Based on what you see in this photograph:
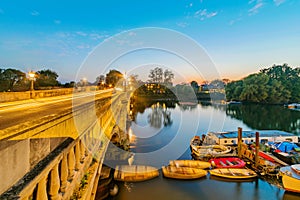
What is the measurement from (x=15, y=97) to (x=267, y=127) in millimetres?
36752

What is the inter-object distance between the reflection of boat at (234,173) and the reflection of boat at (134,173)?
423 centimetres

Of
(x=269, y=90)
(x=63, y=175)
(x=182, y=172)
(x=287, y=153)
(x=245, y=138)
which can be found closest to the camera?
(x=63, y=175)

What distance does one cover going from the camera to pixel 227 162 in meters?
15.7

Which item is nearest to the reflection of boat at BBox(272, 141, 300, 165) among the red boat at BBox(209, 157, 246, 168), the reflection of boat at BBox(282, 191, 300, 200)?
the red boat at BBox(209, 157, 246, 168)

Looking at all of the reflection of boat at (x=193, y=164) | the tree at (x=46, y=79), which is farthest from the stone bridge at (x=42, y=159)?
the tree at (x=46, y=79)

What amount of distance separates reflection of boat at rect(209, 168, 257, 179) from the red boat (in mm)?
461

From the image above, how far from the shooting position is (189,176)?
43.9 ft

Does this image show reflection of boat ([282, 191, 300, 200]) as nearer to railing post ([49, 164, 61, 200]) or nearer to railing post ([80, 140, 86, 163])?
railing post ([80, 140, 86, 163])

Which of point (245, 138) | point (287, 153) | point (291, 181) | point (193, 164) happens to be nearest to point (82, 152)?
point (193, 164)

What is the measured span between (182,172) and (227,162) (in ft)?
14.0

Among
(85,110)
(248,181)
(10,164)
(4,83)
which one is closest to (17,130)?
(10,164)

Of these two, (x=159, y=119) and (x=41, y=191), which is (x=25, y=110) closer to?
(x=41, y=191)

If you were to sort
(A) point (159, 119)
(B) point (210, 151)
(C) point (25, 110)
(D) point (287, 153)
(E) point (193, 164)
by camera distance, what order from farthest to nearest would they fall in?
(A) point (159, 119) → (B) point (210, 151) → (D) point (287, 153) → (E) point (193, 164) → (C) point (25, 110)

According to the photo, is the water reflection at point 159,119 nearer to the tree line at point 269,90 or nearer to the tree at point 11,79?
the tree at point 11,79
